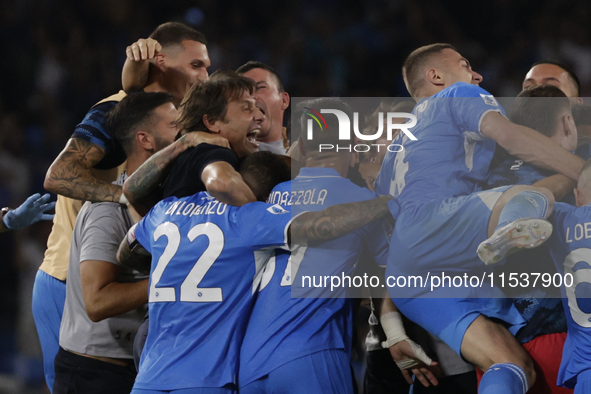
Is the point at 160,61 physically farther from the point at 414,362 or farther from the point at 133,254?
the point at 414,362

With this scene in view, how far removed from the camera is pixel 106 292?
124 inches

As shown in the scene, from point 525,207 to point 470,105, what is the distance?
1.98ft

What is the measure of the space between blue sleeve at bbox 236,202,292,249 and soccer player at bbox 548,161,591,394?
110 centimetres

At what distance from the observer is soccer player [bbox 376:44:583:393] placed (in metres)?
2.47

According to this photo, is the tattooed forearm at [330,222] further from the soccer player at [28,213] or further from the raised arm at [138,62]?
the soccer player at [28,213]

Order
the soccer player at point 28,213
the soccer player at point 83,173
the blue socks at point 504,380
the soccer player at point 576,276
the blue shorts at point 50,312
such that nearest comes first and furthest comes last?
the blue socks at point 504,380
the soccer player at point 576,276
the soccer player at point 83,173
the blue shorts at point 50,312
the soccer player at point 28,213

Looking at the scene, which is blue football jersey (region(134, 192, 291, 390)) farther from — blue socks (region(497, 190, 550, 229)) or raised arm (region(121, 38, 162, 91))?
raised arm (region(121, 38, 162, 91))

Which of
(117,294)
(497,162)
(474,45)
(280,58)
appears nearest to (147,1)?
(280,58)

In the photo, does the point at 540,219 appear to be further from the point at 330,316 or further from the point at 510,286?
the point at 330,316

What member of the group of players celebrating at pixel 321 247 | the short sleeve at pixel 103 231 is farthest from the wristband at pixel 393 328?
the short sleeve at pixel 103 231

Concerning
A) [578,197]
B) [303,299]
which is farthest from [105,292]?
[578,197]

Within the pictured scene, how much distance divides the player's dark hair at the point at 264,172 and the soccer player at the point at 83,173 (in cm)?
37

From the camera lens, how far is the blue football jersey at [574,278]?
2.48 meters

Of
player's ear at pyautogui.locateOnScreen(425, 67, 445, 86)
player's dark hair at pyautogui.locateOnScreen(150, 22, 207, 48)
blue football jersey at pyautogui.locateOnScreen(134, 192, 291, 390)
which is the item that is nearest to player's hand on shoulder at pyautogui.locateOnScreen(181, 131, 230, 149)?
blue football jersey at pyautogui.locateOnScreen(134, 192, 291, 390)
